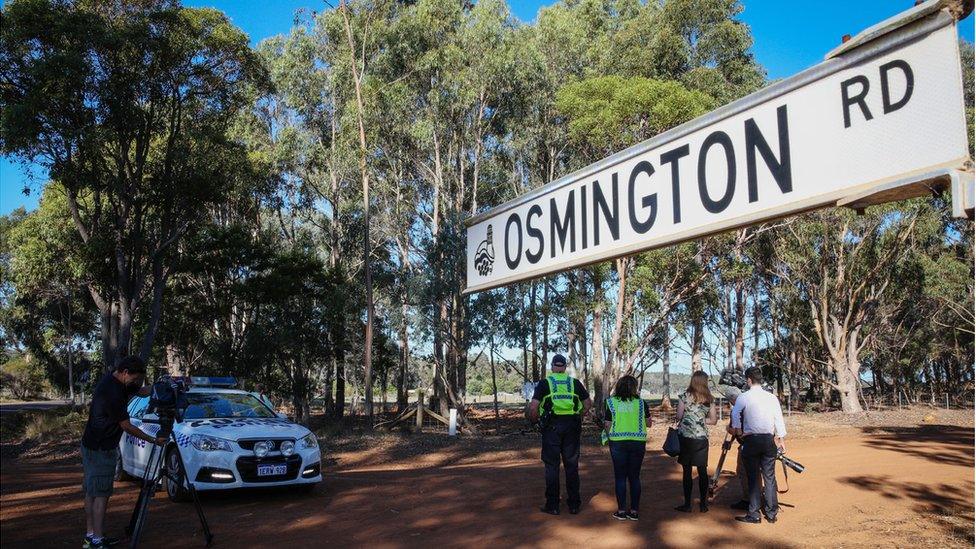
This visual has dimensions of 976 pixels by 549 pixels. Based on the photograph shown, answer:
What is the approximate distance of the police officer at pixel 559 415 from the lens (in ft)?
24.7

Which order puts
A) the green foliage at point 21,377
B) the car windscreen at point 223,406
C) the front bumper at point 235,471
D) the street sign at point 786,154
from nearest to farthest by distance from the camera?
1. the street sign at point 786,154
2. the front bumper at point 235,471
3. the car windscreen at point 223,406
4. the green foliage at point 21,377

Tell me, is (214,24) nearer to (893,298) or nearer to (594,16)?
(594,16)

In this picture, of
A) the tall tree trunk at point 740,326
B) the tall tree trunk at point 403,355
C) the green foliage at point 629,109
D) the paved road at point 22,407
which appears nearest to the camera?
the green foliage at point 629,109

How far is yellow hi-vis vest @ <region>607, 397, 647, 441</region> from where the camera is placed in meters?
7.40

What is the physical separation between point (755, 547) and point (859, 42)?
5295mm

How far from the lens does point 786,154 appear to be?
9.23 ft

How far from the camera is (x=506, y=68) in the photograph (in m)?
28.0

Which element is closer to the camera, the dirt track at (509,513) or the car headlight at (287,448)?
the dirt track at (509,513)

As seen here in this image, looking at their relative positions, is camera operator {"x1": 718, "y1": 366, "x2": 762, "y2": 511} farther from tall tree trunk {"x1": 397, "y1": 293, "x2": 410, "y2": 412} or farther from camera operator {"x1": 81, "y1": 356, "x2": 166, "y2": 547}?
tall tree trunk {"x1": 397, "y1": 293, "x2": 410, "y2": 412}

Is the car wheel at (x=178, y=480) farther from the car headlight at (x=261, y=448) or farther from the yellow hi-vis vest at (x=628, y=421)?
the yellow hi-vis vest at (x=628, y=421)

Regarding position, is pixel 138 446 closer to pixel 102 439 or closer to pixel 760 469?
pixel 102 439

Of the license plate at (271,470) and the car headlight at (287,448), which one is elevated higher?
the car headlight at (287,448)

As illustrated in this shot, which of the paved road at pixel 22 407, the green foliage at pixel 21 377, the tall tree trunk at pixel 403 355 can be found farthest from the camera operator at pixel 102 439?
the green foliage at pixel 21 377

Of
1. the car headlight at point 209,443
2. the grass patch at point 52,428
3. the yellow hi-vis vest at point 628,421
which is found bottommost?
the grass patch at point 52,428
